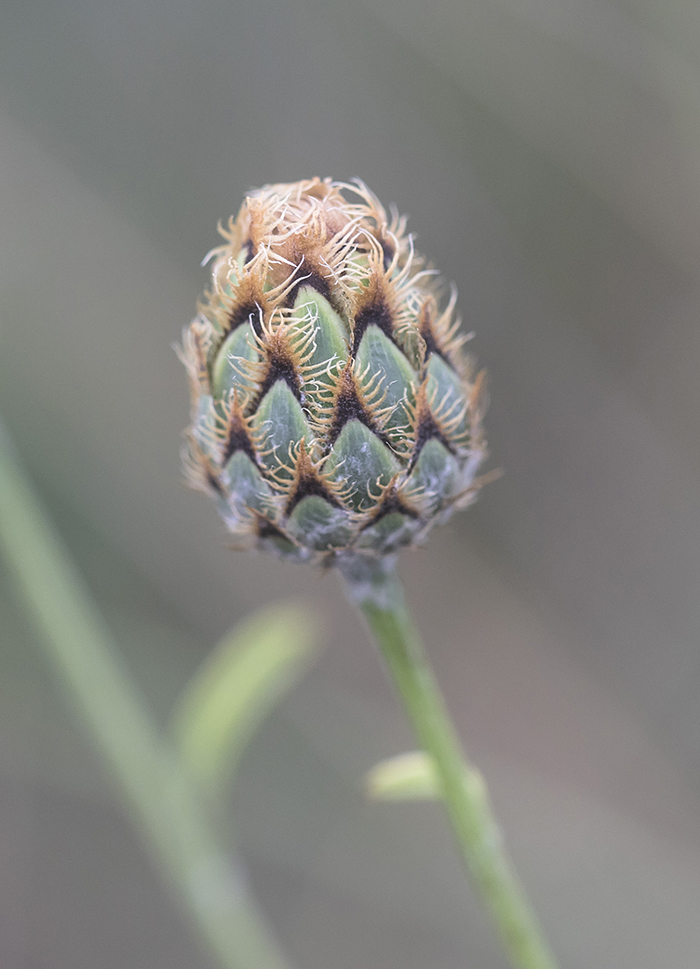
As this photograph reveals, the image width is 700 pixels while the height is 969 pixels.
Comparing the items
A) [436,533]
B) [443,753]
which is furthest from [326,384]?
[436,533]

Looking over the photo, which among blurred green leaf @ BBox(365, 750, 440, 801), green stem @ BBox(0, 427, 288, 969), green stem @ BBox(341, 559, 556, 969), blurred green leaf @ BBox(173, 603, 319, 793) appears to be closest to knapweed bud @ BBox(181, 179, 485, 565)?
green stem @ BBox(341, 559, 556, 969)

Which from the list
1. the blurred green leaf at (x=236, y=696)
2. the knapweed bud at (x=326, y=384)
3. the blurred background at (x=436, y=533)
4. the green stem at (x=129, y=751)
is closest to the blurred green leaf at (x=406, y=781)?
the knapweed bud at (x=326, y=384)

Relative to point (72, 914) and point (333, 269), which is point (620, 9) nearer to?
point (333, 269)

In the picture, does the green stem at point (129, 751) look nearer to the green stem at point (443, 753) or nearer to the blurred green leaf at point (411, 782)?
the blurred green leaf at point (411, 782)

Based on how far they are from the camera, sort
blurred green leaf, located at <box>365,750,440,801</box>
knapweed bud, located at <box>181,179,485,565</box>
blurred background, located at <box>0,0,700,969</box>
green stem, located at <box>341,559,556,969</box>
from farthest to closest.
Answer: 1. blurred background, located at <box>0,0,700,969</box>
2. blurred green leaf, located at <box>365,750,440,801</box>
3. green stem, located at <box>341,559,556,969</box>
4. knapweed bud, located at <box>181,179,485,565</box>

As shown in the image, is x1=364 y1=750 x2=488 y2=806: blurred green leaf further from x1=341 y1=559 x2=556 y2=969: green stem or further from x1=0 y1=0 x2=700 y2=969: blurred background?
x1=0 y1=0 x2=700 y2=969: blurred background

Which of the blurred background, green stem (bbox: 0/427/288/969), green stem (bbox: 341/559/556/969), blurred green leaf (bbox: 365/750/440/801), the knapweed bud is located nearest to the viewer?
the knapweed bud
